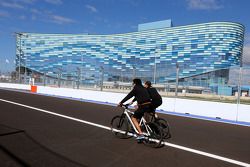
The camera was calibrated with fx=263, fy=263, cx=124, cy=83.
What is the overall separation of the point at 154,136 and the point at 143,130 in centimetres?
32

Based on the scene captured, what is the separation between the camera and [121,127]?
24.6 feet

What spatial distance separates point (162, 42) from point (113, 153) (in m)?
82.0

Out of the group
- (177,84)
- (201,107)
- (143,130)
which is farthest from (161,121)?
(177,84)

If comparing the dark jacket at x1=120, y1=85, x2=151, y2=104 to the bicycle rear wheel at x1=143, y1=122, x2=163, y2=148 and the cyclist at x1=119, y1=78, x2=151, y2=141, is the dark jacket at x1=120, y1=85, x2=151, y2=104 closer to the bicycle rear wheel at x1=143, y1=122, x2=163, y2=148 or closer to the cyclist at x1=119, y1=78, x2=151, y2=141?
the cyclist at x1=119, y1=78, x2=151, y2=141

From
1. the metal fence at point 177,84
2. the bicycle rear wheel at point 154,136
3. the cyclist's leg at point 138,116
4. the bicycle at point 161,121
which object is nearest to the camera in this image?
the bicycle rear wheel at point 154,136

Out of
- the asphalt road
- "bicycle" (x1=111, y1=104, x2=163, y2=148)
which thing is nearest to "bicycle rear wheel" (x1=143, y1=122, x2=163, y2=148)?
"bicycle" (x1=111, y1=104, x2=163, y2=148)

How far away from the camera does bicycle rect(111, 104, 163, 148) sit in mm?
6508

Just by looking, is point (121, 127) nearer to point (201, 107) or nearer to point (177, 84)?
point (201, 107)

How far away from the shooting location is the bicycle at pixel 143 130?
6508 mm

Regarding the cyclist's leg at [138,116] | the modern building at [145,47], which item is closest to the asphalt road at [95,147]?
the cyclist's leg at [138,116]

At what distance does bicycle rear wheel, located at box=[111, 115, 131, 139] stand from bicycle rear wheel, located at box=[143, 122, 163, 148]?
0.82 metres

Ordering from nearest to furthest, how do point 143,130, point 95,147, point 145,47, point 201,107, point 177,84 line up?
point 95,147 < point 143,130 < point 201,107 < point 177,84 < point 145,47

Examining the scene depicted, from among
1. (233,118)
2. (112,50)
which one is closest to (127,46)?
(112,50)

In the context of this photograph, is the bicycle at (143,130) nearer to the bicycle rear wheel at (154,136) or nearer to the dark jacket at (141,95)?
the bicycle rear wheel at (154,136)
